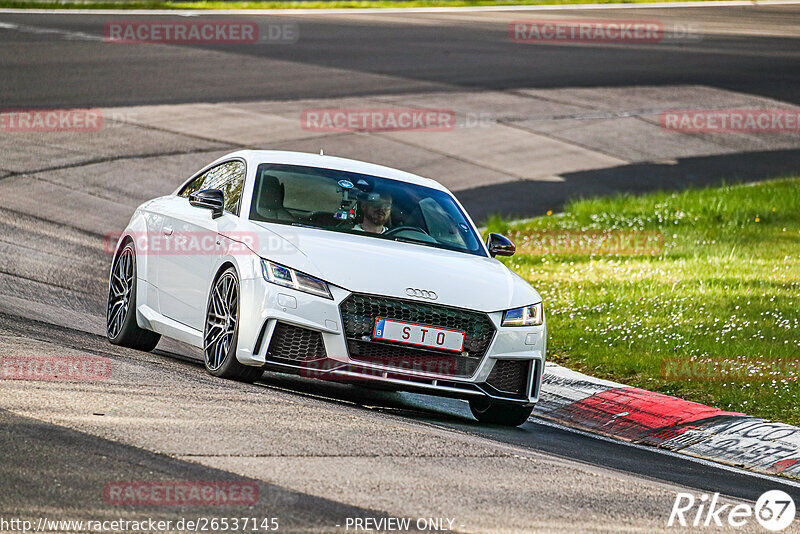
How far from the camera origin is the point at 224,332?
8234 millimetres

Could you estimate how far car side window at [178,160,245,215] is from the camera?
915 cm

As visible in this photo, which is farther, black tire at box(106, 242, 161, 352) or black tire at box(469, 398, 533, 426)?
black tire at box(106, 242, 161, 352)

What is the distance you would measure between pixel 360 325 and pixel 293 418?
939mm

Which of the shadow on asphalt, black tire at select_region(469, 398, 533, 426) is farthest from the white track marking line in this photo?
black tire at select_region(469, 398, 533, 426)

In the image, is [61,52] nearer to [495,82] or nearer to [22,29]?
[22,29]

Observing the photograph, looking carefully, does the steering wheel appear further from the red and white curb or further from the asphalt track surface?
the red and white curb

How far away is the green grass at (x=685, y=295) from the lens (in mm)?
10180

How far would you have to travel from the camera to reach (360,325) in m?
7.80

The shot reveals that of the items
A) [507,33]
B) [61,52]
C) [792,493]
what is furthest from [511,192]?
[507,33]

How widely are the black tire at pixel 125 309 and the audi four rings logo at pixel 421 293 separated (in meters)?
2.64

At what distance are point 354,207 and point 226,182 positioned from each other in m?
1.16

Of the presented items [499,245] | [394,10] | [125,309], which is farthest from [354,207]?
[394,10]

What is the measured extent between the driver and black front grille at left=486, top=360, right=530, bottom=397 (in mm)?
1358

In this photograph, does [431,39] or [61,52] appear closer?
[61,52]
